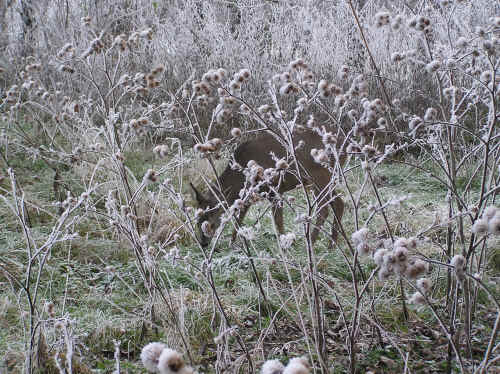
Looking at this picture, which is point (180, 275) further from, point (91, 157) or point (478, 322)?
point (91, 157)

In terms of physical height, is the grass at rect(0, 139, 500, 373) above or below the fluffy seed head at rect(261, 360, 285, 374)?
below

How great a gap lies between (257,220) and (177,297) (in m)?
0.99

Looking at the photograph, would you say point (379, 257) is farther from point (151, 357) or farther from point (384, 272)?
point (151, 357)

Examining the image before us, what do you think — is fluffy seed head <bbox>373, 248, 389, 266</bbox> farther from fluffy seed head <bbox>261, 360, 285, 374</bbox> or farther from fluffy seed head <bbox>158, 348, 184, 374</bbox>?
fluffy seed head <bbox>158, 348, 184, 374</bbox>

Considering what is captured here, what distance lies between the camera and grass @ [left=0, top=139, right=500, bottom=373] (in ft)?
8.62

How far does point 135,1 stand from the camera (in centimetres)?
1053

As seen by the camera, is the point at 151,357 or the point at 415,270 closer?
the point at 151,357

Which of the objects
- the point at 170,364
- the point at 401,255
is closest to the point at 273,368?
the point at 170,364

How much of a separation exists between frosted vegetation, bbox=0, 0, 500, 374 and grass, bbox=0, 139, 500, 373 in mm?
19

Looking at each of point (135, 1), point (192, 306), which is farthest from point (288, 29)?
point (192, 306)

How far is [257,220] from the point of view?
99.9 inches

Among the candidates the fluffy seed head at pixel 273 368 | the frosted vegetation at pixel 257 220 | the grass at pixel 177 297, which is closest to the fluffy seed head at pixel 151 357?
the frosted vegetation at pixel 257 220

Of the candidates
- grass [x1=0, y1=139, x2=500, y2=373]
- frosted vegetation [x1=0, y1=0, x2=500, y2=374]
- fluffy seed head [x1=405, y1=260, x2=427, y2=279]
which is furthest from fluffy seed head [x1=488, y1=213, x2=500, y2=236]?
grass [x1=0, y1=139, x2=500, y2=373]

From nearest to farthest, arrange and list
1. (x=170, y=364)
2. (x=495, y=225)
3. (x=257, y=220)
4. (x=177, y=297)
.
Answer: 1. (x=170, y=364)
2. (x=495, y=225)
3. (x=257, y=220)
4. (x=177, y=297)
